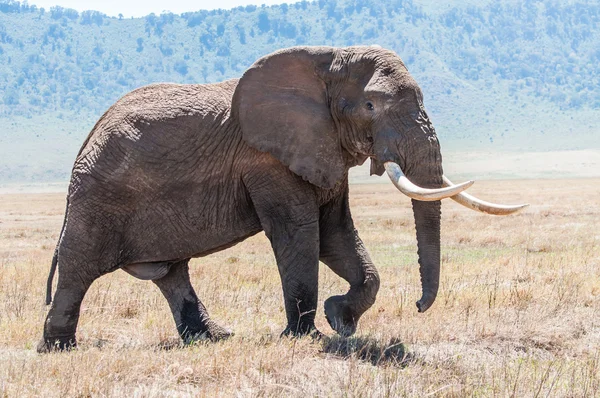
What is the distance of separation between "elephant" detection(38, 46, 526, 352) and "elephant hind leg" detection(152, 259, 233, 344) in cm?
3

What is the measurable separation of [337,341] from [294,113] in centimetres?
205

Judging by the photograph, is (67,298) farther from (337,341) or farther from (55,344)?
(337,341)

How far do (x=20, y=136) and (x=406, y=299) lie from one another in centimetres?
16580

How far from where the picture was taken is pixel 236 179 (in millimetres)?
8836

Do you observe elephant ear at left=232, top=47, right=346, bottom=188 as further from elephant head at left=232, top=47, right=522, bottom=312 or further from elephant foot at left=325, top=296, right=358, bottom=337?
elephant foot at left=325, top=296, right=358, bottom=337

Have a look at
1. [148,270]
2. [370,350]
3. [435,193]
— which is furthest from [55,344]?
[435,193]

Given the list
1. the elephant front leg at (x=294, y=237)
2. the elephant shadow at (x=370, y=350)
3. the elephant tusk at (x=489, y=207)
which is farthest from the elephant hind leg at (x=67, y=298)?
the elephant tusk at (x=489, y=207)

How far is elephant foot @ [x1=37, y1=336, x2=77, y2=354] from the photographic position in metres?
8.73

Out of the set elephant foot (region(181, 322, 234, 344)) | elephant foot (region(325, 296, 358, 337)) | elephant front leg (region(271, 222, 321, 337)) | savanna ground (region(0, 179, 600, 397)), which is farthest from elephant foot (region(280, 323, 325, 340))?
elephant foot (region(181, 322, 234, 344))

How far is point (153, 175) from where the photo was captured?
8.84 metres

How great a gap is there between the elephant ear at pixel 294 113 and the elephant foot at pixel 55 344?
96.3 inches

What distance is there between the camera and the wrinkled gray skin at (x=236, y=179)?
8.44m

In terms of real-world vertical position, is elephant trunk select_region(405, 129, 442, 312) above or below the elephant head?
below

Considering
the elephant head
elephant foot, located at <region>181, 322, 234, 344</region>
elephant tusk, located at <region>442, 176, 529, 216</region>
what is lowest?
elephant foot, located at <region>181, 322, 234, 344</region>
